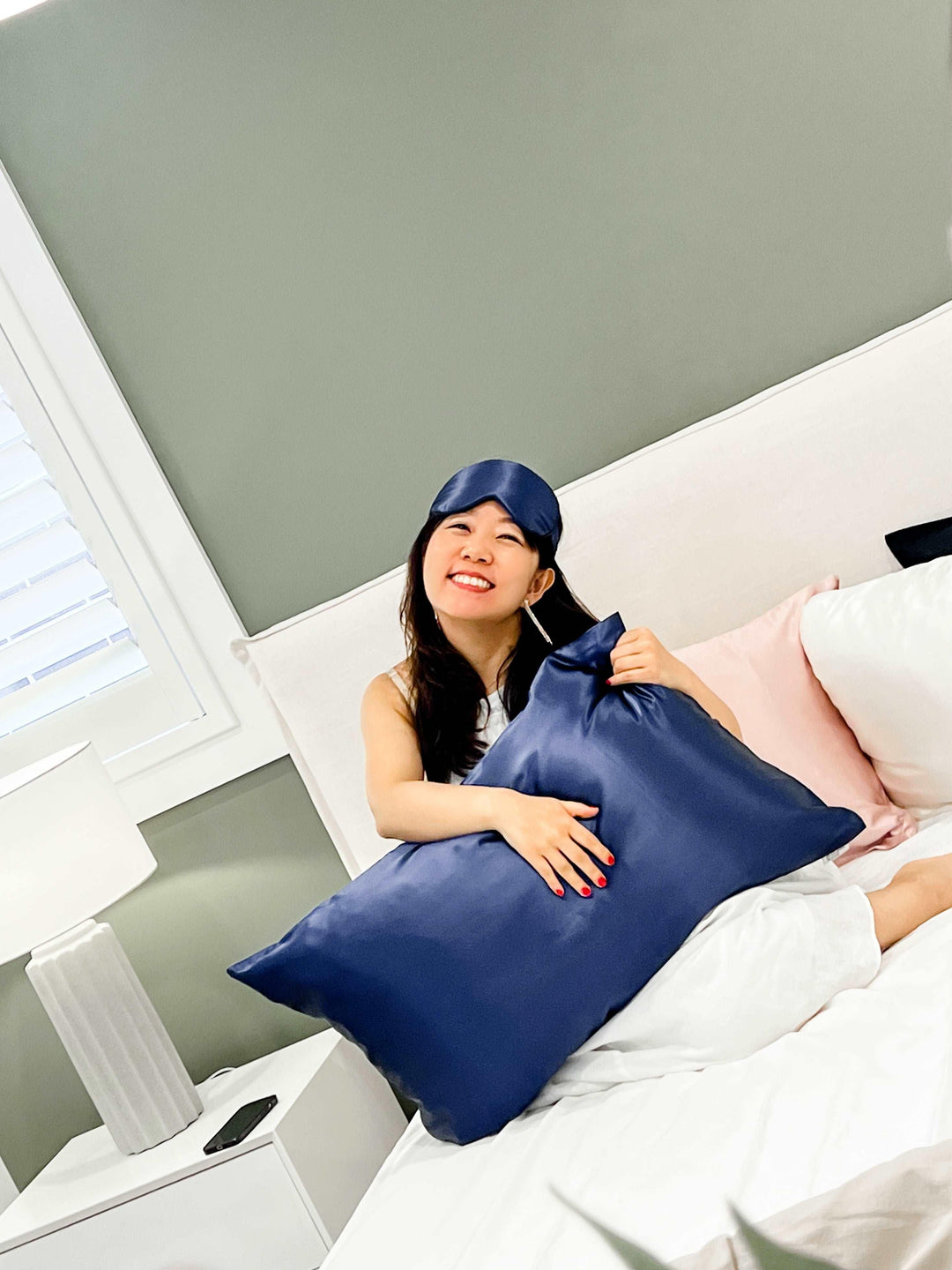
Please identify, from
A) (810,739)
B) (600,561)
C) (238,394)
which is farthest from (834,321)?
(238,394)

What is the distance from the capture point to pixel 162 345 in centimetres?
210

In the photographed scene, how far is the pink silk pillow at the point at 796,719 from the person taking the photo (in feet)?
4.99

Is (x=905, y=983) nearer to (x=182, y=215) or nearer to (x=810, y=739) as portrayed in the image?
(x=810, y=739)

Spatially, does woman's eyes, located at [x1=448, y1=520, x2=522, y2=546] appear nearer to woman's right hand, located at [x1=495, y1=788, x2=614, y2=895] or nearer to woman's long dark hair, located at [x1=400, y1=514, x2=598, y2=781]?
woman's long dark hair, located at [x1=400, y1=514, x2=598, y2=781]

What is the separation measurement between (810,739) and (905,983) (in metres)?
0.51

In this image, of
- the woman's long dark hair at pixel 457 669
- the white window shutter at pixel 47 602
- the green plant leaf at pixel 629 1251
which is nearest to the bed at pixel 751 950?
the woman's long dark hair at pixel 457 669

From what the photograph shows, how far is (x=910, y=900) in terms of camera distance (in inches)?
48.4

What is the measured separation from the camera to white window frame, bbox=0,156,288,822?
2.08 m

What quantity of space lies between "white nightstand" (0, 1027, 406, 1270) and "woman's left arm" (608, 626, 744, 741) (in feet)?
2.83

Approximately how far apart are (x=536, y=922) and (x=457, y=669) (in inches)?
21.7

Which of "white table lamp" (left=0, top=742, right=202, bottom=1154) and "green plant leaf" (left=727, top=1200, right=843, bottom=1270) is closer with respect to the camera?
"green plant leaf" (left=727, top=1200, right=843, bottom=1270)

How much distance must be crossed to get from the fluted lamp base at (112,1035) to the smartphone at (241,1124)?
141mm

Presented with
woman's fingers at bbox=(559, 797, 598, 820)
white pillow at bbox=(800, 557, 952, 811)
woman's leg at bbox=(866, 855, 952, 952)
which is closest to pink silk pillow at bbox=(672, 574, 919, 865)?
white pillow at bbox=(800, 557, 952, 811)

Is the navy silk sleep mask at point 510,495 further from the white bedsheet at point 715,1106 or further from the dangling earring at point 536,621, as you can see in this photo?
the white bedsheet at point 715,1106
